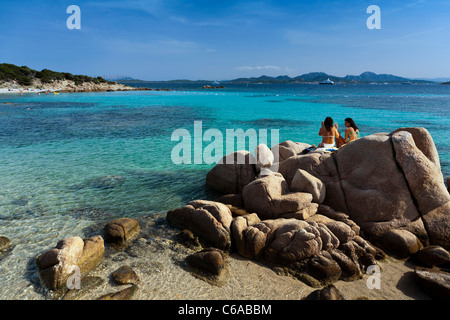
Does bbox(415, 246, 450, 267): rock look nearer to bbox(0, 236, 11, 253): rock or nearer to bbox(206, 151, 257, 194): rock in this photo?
bbox(206, 151, 257, 194): rock

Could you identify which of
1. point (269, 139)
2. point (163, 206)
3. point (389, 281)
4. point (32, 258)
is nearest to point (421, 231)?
point (389, 281)

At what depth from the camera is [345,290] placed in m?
6.09

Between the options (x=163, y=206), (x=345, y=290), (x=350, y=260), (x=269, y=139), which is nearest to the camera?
A: (x=345, y=290)

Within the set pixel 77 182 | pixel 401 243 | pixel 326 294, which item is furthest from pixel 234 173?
pixel 77 182

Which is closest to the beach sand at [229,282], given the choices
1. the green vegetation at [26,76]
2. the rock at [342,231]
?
the rock at [342,231]

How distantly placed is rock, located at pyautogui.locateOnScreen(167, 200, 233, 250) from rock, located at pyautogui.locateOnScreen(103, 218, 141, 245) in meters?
1.17

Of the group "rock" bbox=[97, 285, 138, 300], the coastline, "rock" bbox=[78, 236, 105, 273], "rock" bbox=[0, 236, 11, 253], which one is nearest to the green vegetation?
the coastline

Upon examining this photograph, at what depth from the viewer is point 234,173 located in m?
11.1

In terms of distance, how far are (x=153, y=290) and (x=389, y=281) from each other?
551 cm

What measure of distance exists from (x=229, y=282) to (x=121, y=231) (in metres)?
3.54

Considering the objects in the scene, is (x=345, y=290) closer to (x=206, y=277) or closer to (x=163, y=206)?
(x=206, y=277)
